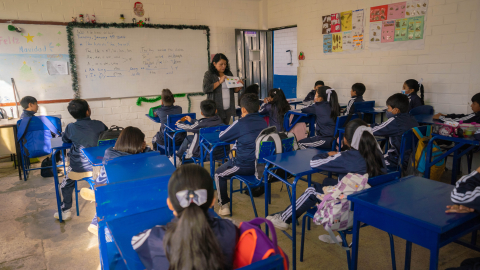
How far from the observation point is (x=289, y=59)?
26.3ft

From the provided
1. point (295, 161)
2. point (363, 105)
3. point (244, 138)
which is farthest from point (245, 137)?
point (363, 105)

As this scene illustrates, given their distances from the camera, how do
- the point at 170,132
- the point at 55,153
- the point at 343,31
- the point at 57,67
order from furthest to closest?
the point at 343,31
the point at 57,67
the point at 170,132
the point at 55,153

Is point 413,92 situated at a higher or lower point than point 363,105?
higher

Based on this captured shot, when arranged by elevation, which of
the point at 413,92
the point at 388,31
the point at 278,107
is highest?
the point at 388,31

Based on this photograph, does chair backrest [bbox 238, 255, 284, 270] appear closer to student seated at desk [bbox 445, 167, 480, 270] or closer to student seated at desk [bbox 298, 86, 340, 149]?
student seated at desk [bbox 445, 167, 480, 270]

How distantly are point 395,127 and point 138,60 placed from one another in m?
4.29

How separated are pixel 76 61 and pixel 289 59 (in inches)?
188

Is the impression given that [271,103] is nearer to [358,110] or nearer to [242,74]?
[358,110]

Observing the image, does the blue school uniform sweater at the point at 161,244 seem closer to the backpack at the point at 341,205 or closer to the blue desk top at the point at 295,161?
the backpack at the point at 341,205

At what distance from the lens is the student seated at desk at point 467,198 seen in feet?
4.38

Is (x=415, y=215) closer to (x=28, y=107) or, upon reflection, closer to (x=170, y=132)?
(x=170, y=132)

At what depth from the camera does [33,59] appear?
16.0 ft

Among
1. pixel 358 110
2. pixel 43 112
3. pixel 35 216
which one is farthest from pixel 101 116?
pixel 358 110

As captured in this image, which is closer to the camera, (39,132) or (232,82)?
(39,132)
